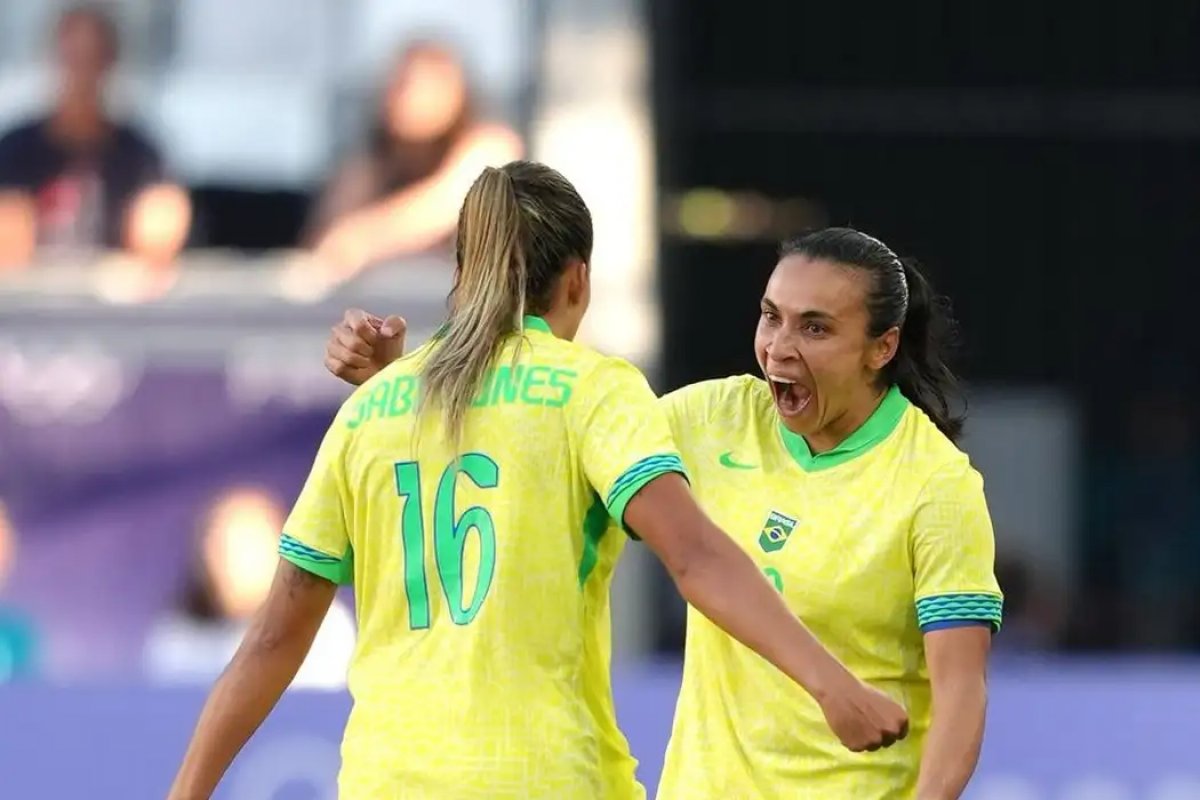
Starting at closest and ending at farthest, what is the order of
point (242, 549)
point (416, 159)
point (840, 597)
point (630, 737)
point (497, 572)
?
1. point (497, 572)
2. point (840, 597)
3. point (630, 737)
4. point (242, 549)
5. point (416, 159)

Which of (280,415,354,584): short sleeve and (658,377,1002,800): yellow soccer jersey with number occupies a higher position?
(280,415,354,584): short sleeve

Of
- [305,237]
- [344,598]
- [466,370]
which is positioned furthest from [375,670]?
[305,237]

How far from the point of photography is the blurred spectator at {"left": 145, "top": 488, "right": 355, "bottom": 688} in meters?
9.51

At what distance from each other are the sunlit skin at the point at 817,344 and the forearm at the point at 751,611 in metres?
0.62

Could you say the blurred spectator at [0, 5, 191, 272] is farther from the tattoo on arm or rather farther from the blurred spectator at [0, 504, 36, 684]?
the tattoo on arm

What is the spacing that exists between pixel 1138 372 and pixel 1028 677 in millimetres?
8974

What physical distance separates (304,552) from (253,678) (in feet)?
0.68

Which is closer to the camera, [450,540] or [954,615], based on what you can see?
[450,540]

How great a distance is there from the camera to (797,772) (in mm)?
4000

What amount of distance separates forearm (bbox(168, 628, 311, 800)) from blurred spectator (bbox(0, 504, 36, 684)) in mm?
6601

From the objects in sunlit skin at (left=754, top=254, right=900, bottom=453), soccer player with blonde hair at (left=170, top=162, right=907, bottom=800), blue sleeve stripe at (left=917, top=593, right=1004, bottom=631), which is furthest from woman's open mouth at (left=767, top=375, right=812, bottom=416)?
soccer player with blonde hair at (left=170, top=162, right=907, bottom=800)

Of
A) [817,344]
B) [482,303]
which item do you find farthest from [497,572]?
[817,344]

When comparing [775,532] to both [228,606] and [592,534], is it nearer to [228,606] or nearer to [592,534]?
[592,534]

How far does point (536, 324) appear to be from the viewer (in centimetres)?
369
